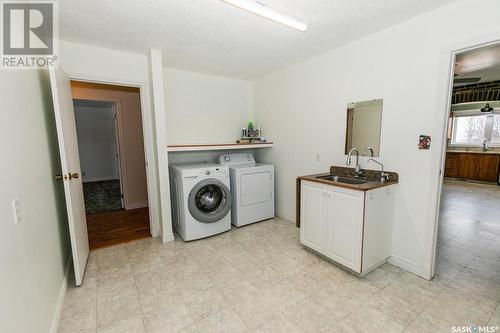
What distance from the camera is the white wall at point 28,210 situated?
1049 mm

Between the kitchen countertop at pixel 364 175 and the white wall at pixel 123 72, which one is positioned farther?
the white wall at pixel 123 72

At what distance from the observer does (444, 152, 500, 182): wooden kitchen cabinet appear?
5703 millimetres

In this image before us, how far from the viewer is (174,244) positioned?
2912 mm

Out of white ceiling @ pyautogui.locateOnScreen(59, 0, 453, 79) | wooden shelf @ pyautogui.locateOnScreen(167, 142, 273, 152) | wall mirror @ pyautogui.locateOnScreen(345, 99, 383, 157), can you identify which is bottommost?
wooden shelf @ pyautogui.locateOnScreen(167, 142, 273, 152)

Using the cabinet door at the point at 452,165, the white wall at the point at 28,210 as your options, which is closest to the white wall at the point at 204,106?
the white wall at the point at 28,210

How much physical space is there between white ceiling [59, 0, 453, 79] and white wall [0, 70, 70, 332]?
0.71 meters

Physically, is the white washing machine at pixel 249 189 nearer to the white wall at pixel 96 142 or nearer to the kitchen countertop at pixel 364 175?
the kitchen countertop at pixel 364 175

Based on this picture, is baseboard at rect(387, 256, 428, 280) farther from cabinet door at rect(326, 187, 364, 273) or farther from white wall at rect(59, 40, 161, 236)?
white wall at rect(59, 40, 161, 236)

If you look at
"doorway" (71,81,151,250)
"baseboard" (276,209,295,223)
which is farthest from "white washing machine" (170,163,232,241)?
"baseboard" (276,209,295,223)

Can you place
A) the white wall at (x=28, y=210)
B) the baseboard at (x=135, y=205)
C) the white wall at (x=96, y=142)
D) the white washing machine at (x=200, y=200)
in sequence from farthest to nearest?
the white wall at (x=96, y=142), the baseboard at (x=135, y=205), the white washing machine at (x=200, y=200), the white wall at (x=28, y=210)

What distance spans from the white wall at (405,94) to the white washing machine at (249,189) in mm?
794

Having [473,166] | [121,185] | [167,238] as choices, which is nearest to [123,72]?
[167,238]

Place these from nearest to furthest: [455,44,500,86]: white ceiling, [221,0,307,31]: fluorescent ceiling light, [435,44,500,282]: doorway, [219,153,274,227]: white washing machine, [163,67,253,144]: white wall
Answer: [221,0,307,31]: fluorescent ceiling light < [435,44,500,282]: doorway < [455,44,500,86]: white ceiling < [219,153,274,227]: white washing machine < [163,67,253,144]: white wall

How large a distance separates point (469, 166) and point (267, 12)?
7393 mm
